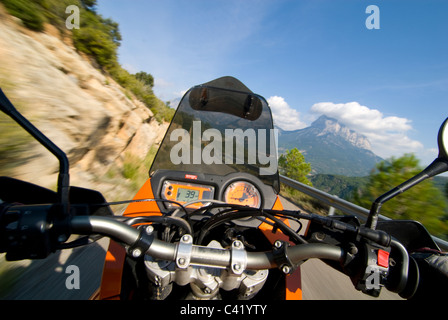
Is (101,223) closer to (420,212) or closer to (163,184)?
(163,184)

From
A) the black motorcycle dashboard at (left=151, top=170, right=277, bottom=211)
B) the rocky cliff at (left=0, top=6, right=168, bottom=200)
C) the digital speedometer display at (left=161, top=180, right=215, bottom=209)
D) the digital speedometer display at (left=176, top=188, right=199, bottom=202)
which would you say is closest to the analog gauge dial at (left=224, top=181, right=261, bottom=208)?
the black motorcycle dashboard at (left=151, top=170, right=277, bottom=211)

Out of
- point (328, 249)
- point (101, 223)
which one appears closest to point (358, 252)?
point (328, 249)

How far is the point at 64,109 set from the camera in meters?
5.15

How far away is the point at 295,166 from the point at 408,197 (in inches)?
219

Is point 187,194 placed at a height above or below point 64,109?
below

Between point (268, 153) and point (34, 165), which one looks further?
point (34, 165)

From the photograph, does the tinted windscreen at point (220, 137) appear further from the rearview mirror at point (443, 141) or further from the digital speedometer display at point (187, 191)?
the rearview mirror at point (443, 141)

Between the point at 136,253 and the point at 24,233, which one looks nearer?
the point at 24,233

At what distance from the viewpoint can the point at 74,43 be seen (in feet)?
25.4

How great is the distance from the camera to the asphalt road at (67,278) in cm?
215

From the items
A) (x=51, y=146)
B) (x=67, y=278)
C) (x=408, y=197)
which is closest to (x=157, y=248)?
(x=51, y=146)

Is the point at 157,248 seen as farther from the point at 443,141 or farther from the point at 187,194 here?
the point at 443,141

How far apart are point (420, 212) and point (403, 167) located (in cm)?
162

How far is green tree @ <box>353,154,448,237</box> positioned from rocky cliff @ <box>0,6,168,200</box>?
7.48 meters
